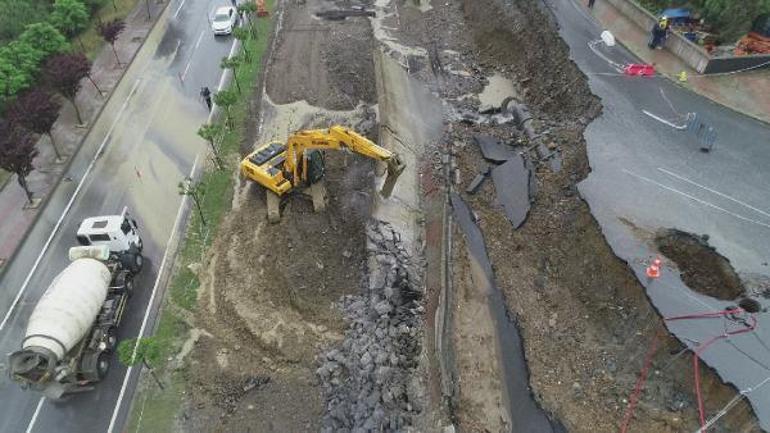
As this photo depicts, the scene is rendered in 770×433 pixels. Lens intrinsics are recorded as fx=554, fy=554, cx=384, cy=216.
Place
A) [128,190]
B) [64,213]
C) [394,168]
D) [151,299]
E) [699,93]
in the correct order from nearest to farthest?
[394,168] < [151,299] < [64,213] < [128,190] < [699,93]

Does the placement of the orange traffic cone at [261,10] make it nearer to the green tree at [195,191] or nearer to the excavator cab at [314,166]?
the green tree at [195,191]

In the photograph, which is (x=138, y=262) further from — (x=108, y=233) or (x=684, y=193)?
(x=684, y=193)

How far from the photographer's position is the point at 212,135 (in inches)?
1065

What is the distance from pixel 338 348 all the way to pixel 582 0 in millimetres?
30837

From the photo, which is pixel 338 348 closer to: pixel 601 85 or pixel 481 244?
pixel 481 244

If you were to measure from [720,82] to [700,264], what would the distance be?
13783 millimetres

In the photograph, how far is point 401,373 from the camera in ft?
60.6

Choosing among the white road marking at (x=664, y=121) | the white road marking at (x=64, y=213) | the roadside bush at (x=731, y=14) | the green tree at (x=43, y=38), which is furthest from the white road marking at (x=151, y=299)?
the roadside bush at (x=731, y=14)

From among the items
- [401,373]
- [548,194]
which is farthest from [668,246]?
[401,373]

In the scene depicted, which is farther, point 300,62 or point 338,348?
point 300,62

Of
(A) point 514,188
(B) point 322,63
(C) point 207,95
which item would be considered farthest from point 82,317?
(B) point 322,63

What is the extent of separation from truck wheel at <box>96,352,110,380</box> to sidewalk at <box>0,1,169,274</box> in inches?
319

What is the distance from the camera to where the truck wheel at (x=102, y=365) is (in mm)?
18625

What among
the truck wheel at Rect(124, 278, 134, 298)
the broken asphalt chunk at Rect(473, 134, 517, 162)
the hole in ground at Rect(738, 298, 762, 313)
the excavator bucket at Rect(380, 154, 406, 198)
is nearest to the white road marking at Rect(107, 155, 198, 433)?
the truck wheel at Rect(124, 278, 134, 298)
